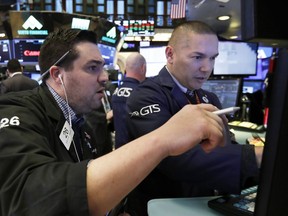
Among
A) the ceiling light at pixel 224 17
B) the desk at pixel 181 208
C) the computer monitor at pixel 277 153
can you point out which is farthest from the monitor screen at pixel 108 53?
the computer monitor at pixel 277 153

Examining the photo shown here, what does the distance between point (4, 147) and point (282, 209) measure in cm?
64

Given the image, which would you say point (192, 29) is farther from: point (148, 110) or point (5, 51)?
point (5, 51)

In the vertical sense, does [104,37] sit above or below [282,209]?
above

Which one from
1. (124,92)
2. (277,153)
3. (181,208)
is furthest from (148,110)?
(124,92)

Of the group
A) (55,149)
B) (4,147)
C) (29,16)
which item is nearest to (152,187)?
(55,149)

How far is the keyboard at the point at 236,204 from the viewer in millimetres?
968

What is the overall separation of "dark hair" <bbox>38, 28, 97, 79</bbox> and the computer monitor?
120 centimetres

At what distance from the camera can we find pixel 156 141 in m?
0.67

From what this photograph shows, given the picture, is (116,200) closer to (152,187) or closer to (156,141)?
(156,141)

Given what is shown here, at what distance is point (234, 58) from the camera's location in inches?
156

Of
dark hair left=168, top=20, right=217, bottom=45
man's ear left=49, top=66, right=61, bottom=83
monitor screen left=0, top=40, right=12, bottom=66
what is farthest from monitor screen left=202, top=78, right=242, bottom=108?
monitor screen left=0, top=40, right=12, bottom=66

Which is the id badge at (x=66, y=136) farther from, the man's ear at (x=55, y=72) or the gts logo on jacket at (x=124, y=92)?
the gts logo on jacket at (x=124, y=92)

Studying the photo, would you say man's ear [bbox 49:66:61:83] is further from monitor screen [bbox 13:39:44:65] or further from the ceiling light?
monitor screen [bbox 13:39:44:65]

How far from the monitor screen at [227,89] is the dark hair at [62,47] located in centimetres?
206
